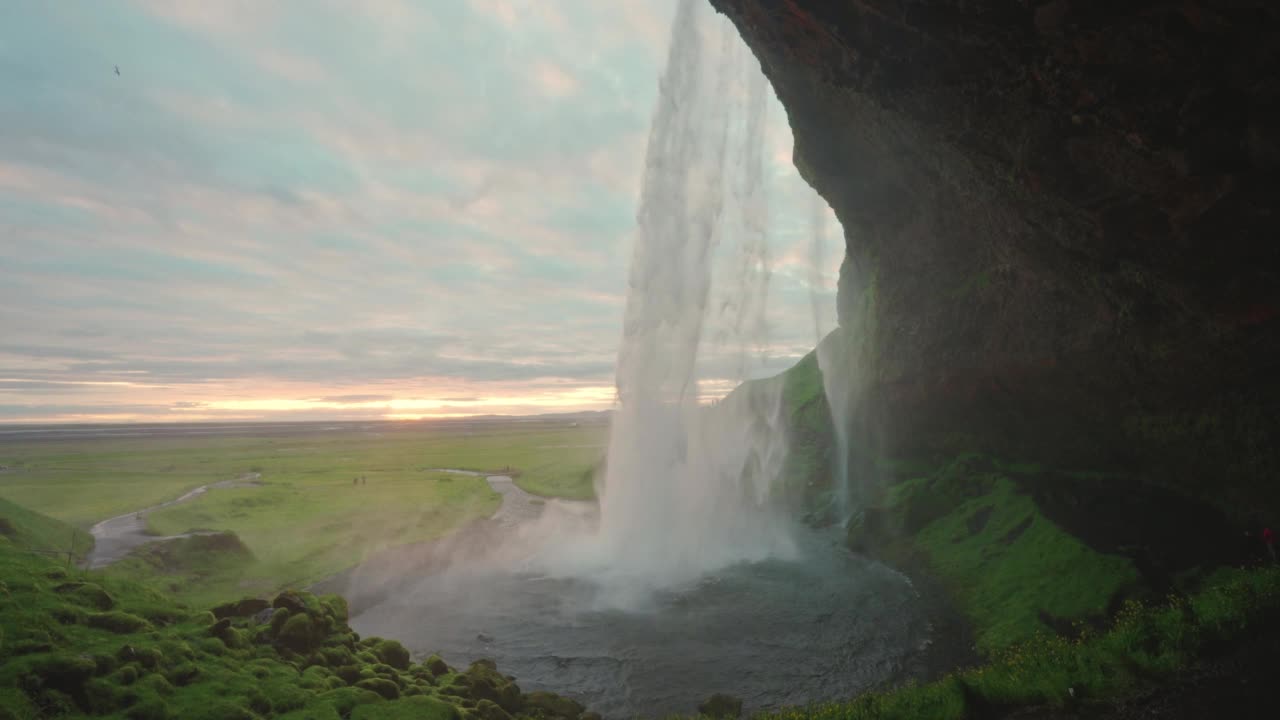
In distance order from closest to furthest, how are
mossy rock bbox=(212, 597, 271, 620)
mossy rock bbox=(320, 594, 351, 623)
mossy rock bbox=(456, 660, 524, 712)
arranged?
mossy rock bbox=(456, 660, 524, 712) → mossy rock bbox=(212, 597, 271, 620) → mossy rock bbox=(320, 594, 351, 623)

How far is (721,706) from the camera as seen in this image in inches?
634

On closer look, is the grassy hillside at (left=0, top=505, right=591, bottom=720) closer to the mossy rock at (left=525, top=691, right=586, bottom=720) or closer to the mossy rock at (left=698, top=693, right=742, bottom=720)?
the mossy rock at (left=525, top=691, right=586, bottom=720)

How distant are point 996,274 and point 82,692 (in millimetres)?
32091

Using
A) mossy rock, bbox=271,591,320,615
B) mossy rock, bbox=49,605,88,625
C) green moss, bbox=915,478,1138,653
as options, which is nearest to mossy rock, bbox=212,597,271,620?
mossy rock, bbox=271,591,320,615

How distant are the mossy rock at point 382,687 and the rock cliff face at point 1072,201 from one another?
67.8 ft

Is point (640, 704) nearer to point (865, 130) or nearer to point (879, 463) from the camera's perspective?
point (865, 130)

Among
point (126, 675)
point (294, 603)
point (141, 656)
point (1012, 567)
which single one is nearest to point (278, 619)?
point (294, 603)

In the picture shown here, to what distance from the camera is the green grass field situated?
93.5 feet

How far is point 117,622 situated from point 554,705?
10999mm

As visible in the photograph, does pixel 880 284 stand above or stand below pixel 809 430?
above

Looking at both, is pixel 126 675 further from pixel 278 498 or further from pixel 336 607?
pixel 278 498

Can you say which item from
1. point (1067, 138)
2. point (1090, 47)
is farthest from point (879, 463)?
point (1090, 47)

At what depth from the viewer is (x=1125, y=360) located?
67.5 ft

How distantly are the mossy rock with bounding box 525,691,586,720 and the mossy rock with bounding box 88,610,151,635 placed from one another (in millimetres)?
9793
